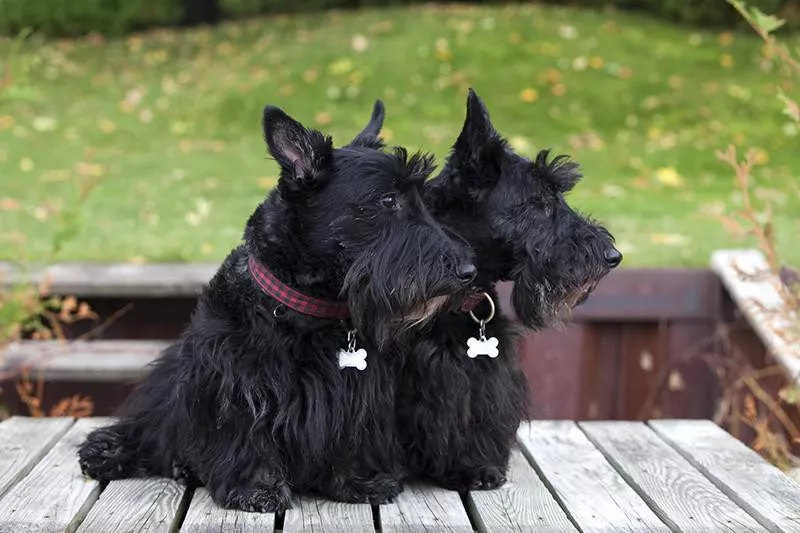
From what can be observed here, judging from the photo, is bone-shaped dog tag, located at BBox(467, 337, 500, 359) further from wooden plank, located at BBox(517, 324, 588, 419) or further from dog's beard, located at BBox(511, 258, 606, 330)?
wooden plank, located at BBox(517, 324, 588, 419)

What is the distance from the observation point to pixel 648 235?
210 inches

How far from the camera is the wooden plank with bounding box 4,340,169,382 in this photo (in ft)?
13.5

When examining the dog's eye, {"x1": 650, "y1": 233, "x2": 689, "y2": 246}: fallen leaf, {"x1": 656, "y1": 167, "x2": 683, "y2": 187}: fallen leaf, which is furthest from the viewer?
{"x1": 656, "y1": 167, "x2": 683, "y2": 187}: fallen leaf

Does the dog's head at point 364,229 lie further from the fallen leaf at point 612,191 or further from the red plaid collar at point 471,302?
the fallen leaf at point 612,191

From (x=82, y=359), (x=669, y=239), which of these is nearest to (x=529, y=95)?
(x=669, y=239)

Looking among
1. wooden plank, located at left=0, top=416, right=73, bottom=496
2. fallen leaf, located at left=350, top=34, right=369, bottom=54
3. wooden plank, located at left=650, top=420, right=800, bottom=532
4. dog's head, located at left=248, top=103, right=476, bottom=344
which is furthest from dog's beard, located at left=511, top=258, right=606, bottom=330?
fallen leaf, located at left=350, top=34, right=369, bottom=54

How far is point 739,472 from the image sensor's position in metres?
2.82

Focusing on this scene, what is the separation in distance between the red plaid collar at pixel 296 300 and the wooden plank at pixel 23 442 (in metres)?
0.94

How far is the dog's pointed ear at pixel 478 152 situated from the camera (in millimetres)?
→ 2492

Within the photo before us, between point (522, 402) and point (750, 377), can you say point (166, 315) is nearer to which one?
point (522, 402)

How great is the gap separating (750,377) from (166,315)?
105 inches

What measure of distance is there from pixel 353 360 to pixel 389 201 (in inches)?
15.6

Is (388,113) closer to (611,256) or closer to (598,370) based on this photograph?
(598,370)

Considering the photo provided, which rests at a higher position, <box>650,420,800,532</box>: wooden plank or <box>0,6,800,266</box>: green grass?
<box>0,6,800,266</box>: green grass
